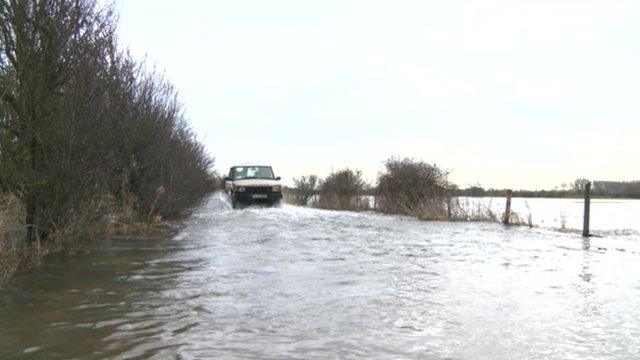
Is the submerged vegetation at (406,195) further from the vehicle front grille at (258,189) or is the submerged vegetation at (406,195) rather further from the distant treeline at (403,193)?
the vehicle front grille at (258,189)

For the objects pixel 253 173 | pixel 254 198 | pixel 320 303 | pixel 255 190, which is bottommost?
pixel 320 303

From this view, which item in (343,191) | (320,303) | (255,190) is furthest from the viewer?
(343,191)

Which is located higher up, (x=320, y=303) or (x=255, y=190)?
(x=255, y=190)

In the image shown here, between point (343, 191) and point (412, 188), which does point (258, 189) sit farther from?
point (343, 191)

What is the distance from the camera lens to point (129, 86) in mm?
15859

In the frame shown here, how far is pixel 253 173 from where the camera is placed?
1169 inches

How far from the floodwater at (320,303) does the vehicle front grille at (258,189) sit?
13287 millimetres

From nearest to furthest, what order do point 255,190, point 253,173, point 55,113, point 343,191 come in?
point 55,113 → point 255,190 → point 253,173 → point 343,191

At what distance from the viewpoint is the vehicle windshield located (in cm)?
2936

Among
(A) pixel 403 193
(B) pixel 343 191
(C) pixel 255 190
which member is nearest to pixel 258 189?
(C) pixel 255 190

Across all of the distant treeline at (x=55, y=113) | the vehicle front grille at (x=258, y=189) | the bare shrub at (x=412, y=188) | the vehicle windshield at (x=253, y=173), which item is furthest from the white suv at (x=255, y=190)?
the distant treeline at (x=55, y=113)

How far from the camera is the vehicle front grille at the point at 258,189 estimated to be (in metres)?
28.0

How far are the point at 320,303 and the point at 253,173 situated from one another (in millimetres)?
22111

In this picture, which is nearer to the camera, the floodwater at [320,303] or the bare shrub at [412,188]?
the floodwater at [320,303]
